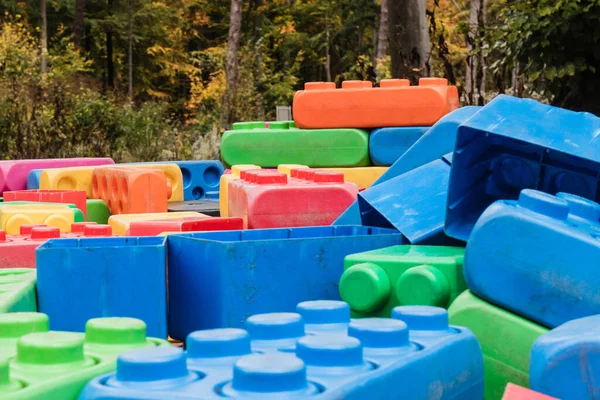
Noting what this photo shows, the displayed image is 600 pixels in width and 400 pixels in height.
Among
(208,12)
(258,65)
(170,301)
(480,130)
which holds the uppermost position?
(208,12)

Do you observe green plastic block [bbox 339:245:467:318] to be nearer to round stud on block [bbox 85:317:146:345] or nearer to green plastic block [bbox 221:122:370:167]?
round stud on block [bbox 85:317:146:345]

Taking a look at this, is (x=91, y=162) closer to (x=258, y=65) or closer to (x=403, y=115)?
(x=403, y=115)

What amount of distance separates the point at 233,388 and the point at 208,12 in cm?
4072

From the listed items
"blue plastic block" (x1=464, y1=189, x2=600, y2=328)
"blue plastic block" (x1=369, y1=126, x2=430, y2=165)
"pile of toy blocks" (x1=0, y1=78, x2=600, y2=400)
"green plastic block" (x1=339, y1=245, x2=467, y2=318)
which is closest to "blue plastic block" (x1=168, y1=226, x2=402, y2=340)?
"pile of toy blocks" (x1=0, y1=78, x2=600, y2=400)

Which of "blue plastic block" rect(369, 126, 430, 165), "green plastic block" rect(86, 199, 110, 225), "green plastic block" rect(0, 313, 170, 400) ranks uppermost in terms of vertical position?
"blue plastic block" rect(369, 126, 430, 165)

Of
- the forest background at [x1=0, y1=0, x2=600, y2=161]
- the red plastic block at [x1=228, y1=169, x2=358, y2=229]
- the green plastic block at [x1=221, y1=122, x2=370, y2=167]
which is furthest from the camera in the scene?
the forest background at [x1=0, y1=0, x2=600, y2=161]

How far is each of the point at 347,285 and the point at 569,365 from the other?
127 cm

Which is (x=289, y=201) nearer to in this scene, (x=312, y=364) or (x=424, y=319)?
(x=424, y=319)

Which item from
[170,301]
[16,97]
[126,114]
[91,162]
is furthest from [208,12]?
[170,301]

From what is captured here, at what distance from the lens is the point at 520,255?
3033 mm

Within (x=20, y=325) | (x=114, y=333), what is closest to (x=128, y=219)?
(x=20, y=325)

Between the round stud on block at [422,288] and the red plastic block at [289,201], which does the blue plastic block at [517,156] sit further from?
the red plastic block at [289,201]

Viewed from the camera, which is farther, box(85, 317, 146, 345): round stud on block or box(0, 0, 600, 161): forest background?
box(0, 0, 600, 161): forest background

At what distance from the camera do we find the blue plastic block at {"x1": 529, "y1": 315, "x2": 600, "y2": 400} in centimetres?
229
